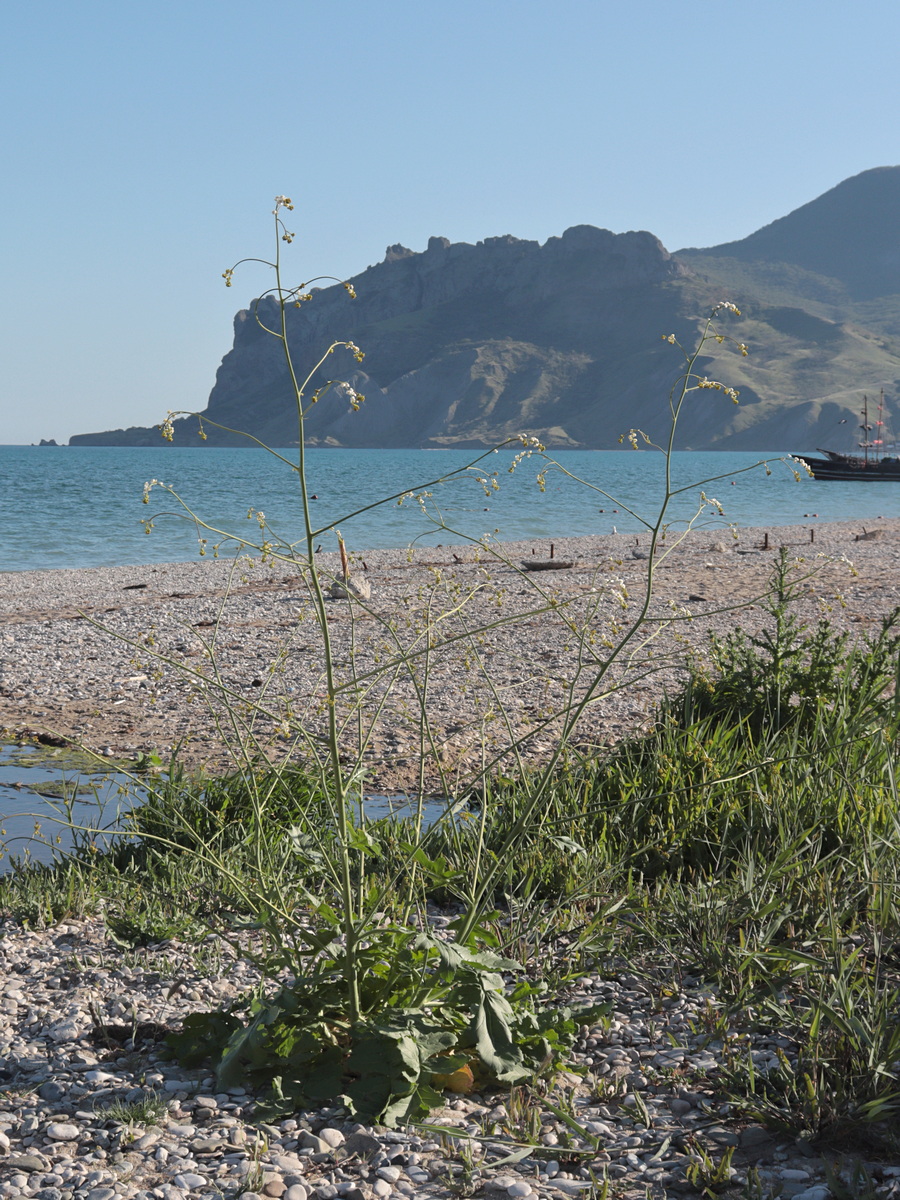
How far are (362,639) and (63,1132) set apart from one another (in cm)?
845

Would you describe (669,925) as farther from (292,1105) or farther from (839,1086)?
(292,1105)

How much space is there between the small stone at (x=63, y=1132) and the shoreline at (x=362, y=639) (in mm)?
1204

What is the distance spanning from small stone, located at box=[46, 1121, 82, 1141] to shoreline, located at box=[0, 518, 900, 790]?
1.20 meters

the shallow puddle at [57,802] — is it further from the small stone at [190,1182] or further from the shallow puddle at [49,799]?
the small stone at [190,1182]

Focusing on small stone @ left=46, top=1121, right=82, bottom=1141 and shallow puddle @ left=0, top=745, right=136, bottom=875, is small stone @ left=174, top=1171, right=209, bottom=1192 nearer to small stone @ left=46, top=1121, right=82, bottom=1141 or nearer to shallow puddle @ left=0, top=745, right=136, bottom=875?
small stone @ left=46, top=1121, right=82, bottom=1141

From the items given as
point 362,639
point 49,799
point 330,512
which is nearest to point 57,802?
point 49,799

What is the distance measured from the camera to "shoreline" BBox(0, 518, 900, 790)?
5.80 meters

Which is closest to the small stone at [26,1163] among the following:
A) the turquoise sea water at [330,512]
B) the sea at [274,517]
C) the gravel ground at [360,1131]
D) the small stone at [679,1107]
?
the gravel ground at [360,1131]

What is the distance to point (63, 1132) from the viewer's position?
2537mm

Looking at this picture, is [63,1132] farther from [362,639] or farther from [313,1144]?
[362,639]

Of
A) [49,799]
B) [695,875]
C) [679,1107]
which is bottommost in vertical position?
[49,799]

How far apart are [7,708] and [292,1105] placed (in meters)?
7.00

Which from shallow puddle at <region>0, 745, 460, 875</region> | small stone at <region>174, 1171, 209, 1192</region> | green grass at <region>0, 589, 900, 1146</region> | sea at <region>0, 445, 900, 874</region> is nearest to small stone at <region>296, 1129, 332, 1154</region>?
small stone at <region>174, 1171, 209, 1192</region>

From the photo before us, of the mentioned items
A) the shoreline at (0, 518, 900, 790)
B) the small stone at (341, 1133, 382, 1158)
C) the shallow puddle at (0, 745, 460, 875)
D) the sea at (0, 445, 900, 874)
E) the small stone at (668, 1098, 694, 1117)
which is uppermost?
the sea at (0, 445, 900, 874)
